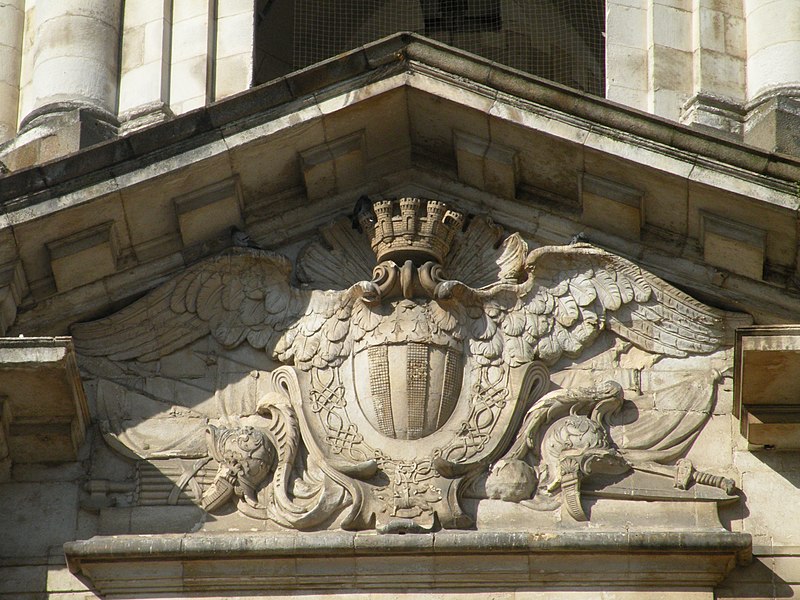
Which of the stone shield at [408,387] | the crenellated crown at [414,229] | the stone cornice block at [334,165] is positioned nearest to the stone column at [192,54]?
the stone cornice block at [334,165]

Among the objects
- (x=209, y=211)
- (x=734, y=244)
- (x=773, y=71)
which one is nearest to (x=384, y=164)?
(x=209, y=211)

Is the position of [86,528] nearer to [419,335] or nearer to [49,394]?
[49,394]

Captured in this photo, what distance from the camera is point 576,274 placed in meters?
13.1

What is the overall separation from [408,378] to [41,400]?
2.39 m

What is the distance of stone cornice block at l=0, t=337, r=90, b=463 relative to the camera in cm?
1201

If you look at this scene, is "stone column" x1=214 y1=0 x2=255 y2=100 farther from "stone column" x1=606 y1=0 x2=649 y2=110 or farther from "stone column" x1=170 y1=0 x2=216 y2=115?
"stone column" x1=606 y1=0 x2=649 y2=110

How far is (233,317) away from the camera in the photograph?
13.1m

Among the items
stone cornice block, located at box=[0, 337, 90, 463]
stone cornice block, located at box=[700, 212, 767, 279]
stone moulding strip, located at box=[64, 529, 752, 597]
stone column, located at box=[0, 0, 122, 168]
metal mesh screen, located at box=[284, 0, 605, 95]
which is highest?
metal mesh screen, located at box=[284, 0, 605, 95]

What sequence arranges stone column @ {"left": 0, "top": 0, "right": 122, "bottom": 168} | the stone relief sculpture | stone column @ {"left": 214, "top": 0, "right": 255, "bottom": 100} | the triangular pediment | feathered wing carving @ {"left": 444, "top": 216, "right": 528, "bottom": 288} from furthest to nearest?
1. stone column @ {"left": 214, "top": 0, "right": 255, "bottom": 100}
2. stone column @ {"left": 0, "top": 0, "right": 122, "bottom": 168}
3. feathered wing carving @ {"left": 444, "top": 216, "right": 528, "bottom": 288}
4. the triangular pediment
5. the stone relief sculpture

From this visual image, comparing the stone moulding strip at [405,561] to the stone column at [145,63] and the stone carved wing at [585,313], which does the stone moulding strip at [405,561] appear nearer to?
the stone carved wing at [585,313]

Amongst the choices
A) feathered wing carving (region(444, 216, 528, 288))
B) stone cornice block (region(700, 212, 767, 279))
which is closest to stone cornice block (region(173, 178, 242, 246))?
feathered wing carving (region(444, 216, 528, 288))

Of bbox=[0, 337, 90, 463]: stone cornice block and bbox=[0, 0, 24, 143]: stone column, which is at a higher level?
bbox=[0, 0, 24, 143]: stone column

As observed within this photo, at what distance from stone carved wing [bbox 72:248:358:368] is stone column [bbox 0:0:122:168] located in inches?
79.2

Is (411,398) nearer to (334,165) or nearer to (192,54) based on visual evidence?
(334,165)
